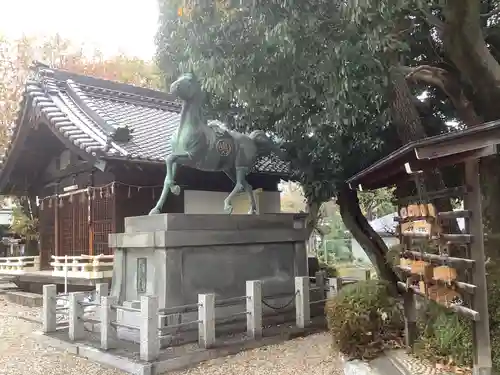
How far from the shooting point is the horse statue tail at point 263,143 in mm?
10492

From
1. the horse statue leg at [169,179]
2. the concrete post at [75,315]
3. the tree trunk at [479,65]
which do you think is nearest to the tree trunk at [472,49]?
the tree trunk at [479,65]

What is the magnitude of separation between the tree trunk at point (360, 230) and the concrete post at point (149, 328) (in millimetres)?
5380

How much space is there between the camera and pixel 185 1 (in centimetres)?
702

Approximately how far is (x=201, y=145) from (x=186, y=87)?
1.17 meters

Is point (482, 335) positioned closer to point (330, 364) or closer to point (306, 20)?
point (330, 364)

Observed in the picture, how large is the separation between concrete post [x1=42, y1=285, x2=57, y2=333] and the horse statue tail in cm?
498

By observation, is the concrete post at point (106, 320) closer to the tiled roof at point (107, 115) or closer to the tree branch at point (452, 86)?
the tiled roof at point (107, 115)

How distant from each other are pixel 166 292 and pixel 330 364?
2.93 m

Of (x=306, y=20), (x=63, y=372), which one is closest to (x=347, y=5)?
(x=306, y=20)

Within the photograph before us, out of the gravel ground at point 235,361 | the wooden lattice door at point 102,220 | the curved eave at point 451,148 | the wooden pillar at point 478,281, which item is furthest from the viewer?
the wooden lattice door at point 102,220

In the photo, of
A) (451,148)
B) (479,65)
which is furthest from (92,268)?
(451,148)

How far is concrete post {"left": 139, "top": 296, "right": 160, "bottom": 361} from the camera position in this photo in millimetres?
6931

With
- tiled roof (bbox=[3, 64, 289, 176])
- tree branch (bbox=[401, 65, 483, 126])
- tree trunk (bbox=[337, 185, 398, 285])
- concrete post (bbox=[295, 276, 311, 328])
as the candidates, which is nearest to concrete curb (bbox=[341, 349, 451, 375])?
concrete post (bbox=[295, 276, 311, 328])

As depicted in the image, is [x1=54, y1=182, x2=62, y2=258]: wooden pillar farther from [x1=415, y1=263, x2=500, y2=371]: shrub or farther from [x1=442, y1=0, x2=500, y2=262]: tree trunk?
[x1=442, y1=0, x2=500, y2=262]: tree trunk
